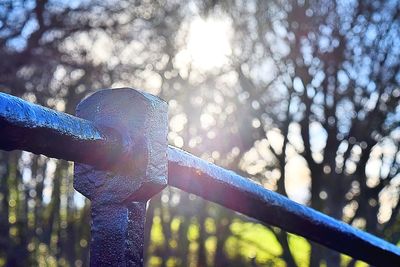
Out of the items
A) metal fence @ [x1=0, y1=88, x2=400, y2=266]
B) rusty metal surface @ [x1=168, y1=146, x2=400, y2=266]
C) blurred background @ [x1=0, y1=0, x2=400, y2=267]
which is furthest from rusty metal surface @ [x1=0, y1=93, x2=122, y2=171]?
blurred background @ [x1=0, y1=0, x2=400, y2=267]

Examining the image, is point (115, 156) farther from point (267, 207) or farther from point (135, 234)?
point (267, 207)

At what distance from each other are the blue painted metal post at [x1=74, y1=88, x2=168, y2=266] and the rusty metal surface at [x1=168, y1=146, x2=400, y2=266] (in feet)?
0.34

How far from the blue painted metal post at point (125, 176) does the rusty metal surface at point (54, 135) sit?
0.09ft

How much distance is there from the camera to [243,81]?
11.2 meters

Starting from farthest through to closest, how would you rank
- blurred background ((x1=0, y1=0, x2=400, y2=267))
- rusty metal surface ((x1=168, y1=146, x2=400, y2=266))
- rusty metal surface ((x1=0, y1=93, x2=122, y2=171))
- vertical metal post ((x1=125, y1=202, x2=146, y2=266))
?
blurred background ((x1=0, y1=0, x2=400, y2=267)) < rusty metal surface ((x1=168, y1=146, x2=400, y2=266)) < vertical metal post ((x1=125, y1=202, x2=146, y2=266)) < rusty metal surface ((x1=0, y1=93, x2=122, y2=171))

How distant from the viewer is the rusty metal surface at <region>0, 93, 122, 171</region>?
26.2 inches

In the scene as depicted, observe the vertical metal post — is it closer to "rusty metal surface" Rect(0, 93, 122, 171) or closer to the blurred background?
"rusty metal surface" Rect(0, 93, 122, 171)

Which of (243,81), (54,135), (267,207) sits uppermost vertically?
(54,135)

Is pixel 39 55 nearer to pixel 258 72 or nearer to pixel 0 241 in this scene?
pixel 258 72

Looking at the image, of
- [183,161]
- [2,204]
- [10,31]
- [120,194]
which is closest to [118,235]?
[120,194]

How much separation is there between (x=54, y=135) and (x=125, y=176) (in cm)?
16

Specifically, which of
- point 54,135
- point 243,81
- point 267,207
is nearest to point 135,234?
point 54,135

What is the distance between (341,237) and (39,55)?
871 cm

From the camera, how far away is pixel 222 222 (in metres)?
14.3
